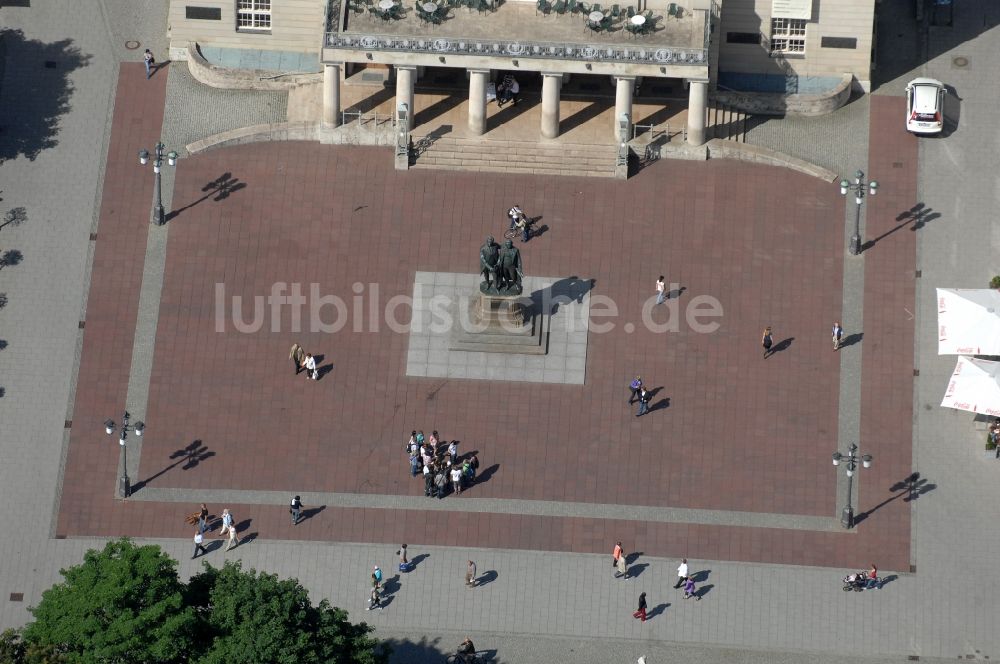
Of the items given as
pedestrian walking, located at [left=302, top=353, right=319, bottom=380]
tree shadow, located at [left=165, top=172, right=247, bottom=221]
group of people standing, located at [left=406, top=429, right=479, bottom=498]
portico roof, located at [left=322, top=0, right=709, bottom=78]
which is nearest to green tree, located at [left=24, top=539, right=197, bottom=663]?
group of people standing, located at [left=406, top=429, right=479, bottom=498]

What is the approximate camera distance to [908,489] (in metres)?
126

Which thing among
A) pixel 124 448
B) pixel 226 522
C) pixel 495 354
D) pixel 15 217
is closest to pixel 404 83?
pixel 495 354

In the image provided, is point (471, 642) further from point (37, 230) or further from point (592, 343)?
point (37, 230)

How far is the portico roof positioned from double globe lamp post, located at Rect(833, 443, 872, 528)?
2039cm

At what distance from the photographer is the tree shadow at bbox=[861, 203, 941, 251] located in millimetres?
133000

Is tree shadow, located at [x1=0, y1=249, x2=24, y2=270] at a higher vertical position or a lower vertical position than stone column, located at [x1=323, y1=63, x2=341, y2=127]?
lower

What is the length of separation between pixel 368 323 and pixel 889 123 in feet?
91.5

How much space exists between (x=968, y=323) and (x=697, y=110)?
17.4 metres

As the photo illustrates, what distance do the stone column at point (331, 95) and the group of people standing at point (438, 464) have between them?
17991 millimetres

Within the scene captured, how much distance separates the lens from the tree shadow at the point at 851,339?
12975cm

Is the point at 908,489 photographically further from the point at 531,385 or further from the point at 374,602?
the point at 374,602

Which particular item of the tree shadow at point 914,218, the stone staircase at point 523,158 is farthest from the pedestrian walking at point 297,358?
A: the tree shadow at point 914,218

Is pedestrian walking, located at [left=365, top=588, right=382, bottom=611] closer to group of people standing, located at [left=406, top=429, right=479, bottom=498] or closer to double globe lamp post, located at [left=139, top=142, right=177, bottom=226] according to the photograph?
group of people standing, located at [left=406, top=429, right=479, bottom=498]

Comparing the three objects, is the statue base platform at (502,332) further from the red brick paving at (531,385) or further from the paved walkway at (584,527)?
the paved walkway at (584,527)
